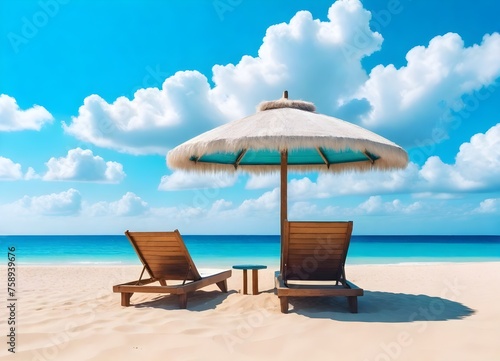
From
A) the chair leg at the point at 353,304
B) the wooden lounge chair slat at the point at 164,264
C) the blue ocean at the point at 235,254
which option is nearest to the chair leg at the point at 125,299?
the wooden lounge chair slat at the point at 164,264

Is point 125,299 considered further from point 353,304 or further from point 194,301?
point 353,304

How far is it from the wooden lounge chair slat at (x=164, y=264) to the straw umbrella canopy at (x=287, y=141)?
97 centimetres

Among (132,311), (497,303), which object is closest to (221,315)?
(132,311)

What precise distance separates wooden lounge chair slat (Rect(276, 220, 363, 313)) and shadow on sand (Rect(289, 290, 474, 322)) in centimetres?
20

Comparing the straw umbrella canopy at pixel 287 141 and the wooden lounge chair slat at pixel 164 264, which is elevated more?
the straw umbrella canopy at pixel 287 141

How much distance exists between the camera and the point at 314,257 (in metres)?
4.41

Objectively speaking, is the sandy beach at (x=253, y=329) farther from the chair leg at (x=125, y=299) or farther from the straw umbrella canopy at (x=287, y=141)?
the straw umbrella canopy at (x=287, y=141)

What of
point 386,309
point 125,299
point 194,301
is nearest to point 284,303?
point 386,309

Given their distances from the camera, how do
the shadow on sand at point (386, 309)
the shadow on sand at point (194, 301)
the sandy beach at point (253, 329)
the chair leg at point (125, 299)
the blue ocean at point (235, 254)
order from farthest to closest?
the blue ocean at point (235, 254)
the chair leg at point (125, 299)
the shadow on sand at point (194, 301)
the shadow on sand at point (386, 309)
the sandy beach at point (253, 329)

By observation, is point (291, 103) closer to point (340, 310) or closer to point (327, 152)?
point (327, 152)

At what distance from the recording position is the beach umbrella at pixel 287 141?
166 inches

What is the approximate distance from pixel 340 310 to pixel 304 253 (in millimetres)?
679

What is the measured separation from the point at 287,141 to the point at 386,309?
2.04 metres

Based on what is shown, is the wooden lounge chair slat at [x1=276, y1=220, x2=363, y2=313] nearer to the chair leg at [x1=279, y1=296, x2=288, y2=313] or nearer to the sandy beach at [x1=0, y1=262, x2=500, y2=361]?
the chair leg at [x1=279, y1=296, x2=288, y2=313]
